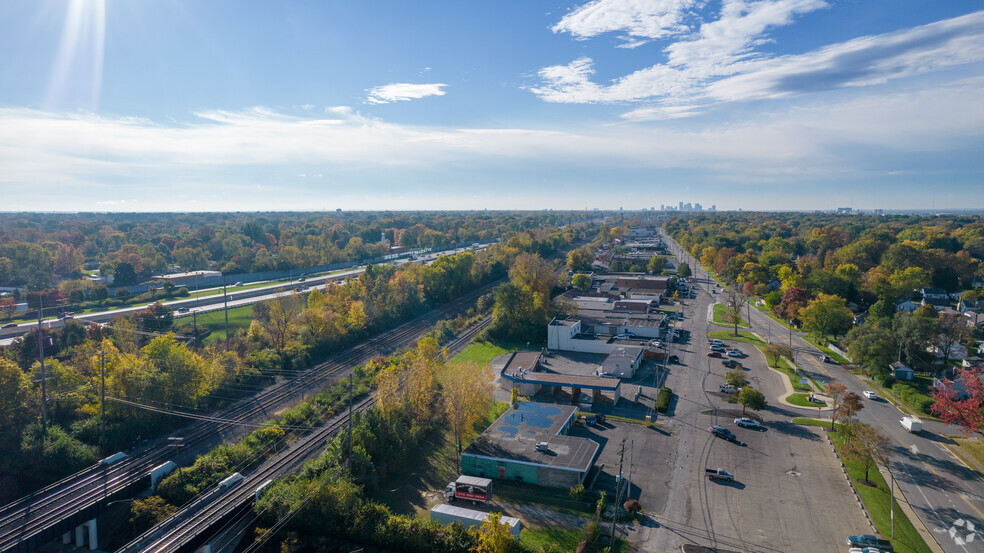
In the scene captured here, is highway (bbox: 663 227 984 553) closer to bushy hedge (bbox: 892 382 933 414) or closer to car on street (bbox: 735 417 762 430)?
bushy hedge (bbox: 892 382 933 414)

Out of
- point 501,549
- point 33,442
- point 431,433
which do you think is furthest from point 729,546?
point 33,442

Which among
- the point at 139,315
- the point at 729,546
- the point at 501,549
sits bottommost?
the point at 729,546

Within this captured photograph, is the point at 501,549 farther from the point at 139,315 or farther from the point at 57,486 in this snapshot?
the point at 139,315

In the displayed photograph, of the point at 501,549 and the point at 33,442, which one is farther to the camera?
the point at 33,442

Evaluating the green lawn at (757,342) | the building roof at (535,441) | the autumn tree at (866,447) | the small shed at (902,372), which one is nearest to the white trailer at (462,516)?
the building roof at (535,441)

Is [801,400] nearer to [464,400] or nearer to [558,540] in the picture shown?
[558,540]

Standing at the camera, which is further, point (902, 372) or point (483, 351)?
point (483, 351)

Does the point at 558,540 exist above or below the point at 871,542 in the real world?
below

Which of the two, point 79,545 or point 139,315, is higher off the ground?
point 139,315

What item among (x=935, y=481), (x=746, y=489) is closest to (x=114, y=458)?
(x=746, y=489)
